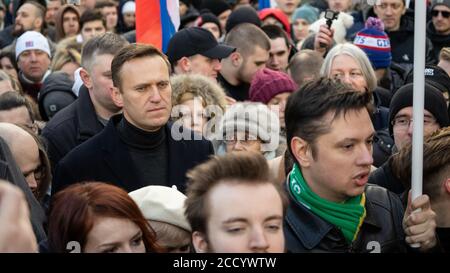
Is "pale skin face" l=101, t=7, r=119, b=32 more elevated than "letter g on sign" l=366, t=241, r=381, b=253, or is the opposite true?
"pale skin face" l=101, t=7, r=119, b=32

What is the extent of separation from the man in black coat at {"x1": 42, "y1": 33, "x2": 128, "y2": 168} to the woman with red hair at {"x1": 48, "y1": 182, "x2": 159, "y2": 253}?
260 centimetres

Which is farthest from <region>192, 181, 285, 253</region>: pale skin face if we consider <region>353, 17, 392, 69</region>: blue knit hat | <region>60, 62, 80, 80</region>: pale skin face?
<region>60, 62, 80, 80</region>: pale skin face

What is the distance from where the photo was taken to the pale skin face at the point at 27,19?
1322 centimetres

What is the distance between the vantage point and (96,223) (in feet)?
13.2

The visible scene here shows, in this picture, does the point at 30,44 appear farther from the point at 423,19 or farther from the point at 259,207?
the point at 259,207

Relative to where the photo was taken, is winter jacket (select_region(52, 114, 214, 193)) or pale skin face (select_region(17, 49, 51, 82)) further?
pale skin face (select_region(17, 49, 51, 82))

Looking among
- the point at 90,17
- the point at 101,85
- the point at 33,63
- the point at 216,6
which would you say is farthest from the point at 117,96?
the point at 216,6

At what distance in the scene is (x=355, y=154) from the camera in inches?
173

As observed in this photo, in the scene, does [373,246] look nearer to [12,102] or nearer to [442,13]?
[12,102]

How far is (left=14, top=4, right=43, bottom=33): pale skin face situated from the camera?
13.2m

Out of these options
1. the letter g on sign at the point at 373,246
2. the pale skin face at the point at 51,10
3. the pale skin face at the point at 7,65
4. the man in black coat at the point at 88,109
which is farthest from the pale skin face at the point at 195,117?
the pale skin face at the point at 51,10

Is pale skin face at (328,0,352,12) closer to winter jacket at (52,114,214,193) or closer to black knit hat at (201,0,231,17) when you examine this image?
black knit hat at (201,0,231,17)

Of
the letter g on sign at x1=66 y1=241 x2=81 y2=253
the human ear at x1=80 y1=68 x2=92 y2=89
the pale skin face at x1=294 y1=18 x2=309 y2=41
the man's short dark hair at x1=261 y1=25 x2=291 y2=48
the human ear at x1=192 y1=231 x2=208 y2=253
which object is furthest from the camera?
the pale skin face at x1=294 y1=18 x2=309 y2=41

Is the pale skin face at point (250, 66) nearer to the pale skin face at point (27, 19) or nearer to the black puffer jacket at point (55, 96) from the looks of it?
the black puffer jacket at point (55, 96)
